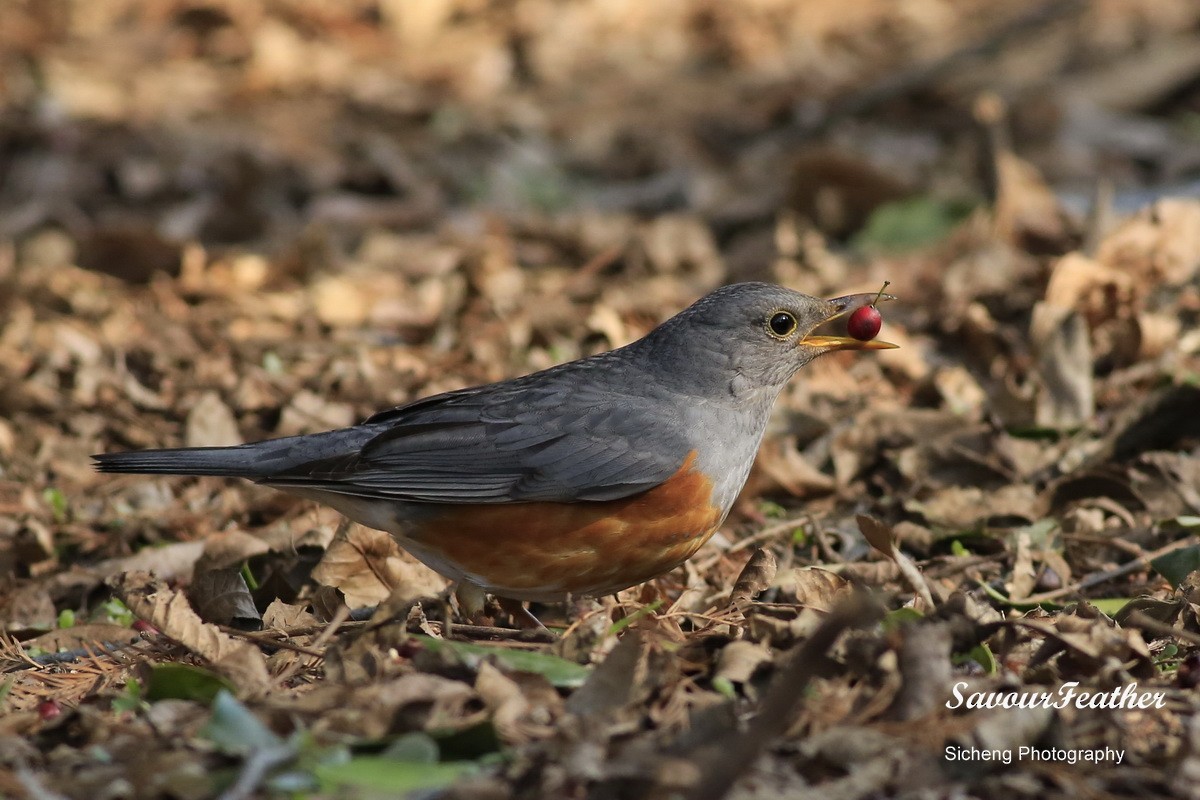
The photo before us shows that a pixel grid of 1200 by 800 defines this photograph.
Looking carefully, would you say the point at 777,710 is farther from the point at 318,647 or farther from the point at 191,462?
the point at 191,462

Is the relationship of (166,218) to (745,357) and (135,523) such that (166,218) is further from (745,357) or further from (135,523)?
(745,357)

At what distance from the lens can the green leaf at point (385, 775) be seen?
3.53 m

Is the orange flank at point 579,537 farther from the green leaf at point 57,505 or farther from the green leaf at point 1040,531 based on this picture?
the green leaf at point 57,505

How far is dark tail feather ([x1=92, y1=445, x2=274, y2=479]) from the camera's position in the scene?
18.6 ft

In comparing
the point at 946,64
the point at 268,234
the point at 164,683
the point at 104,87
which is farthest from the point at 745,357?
the point at 104,87

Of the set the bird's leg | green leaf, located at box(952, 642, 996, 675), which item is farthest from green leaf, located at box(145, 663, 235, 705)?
green leaf, located at box(952, 642, 996, 675)

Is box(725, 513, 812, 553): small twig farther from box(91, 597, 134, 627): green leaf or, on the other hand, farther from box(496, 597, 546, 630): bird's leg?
box(91, 597, 134, 627): green leaf

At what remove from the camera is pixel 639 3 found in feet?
49.4

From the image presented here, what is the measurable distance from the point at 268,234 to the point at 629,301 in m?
3.40

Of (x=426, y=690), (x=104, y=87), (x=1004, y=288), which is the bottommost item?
(x=1004, y=288)

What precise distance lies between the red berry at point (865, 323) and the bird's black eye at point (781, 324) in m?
0.26

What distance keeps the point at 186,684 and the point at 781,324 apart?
303 cm

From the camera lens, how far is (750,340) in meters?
6.00

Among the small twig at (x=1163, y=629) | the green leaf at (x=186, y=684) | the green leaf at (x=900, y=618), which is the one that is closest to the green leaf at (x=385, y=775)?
the green leaf at (x=186, y=684)
